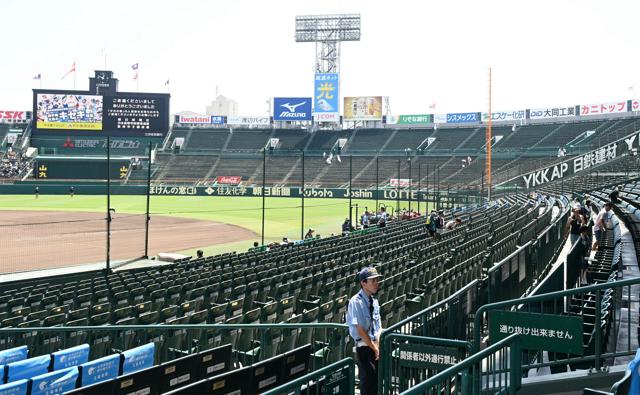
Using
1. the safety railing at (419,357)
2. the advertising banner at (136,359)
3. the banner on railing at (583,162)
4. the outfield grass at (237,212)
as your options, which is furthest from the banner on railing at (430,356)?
the banner on railing at (583,162)

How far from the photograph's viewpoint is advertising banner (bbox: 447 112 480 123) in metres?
93.4

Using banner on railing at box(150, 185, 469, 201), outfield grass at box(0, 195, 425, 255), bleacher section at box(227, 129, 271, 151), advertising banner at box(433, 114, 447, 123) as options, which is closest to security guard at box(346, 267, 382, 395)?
outfield grass at box(0, 195, 425, 255)

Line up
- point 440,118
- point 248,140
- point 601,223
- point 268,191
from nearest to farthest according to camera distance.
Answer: point 601,223, point 268,191, point 440,118, point 248,140

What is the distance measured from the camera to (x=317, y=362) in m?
7.80

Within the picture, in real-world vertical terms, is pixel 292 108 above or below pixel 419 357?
above

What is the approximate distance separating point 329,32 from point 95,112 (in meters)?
40.4

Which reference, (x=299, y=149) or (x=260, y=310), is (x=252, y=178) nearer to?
(x=299, y=149)

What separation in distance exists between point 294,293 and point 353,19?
287ft

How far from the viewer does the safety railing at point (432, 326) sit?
6008 millimetres

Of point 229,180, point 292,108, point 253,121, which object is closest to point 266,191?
point 229,180

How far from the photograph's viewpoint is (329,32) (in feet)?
313

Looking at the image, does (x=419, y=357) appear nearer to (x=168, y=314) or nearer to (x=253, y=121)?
(x=168, y=314)

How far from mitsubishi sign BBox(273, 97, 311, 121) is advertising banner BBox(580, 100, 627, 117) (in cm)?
4230

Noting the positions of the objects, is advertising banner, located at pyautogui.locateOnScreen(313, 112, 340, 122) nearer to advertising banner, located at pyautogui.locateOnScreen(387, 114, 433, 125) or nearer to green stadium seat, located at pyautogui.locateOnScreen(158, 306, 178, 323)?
advertising banner, located at pyautogui.locateOnScreen(387, 114, 433, 125)
